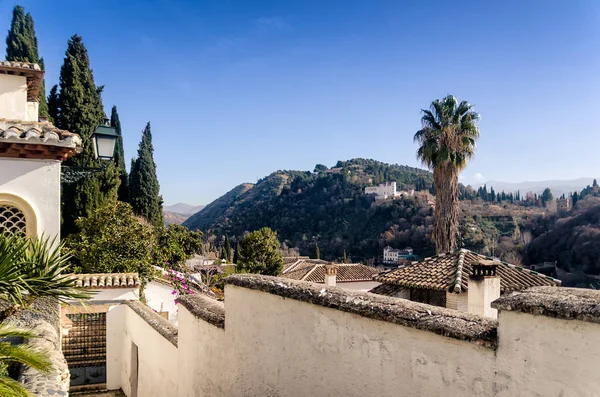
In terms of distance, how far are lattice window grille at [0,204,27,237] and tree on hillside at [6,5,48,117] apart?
73.1 ft

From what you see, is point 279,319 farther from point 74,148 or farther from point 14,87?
point 14,87

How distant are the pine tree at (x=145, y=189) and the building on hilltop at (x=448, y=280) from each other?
741 inches

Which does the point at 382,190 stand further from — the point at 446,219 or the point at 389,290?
the point at 389,290

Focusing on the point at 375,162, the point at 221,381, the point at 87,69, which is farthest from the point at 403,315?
the point at 375,162

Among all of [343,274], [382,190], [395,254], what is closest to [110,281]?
[343,274]

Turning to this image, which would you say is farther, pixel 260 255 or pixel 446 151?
pixel 260 255

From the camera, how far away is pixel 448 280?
34.9 feet

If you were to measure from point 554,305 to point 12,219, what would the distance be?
6.71m

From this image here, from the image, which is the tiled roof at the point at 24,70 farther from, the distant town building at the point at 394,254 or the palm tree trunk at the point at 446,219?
the distant town building at the point at 394,254

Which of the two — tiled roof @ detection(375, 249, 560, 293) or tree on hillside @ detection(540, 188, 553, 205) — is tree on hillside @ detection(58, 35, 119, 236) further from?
tree on hillside @ detection(540, 188, 553, 205)

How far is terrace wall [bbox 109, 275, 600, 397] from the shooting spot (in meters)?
1.95

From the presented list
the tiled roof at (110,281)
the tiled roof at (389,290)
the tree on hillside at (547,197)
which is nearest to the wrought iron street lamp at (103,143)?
the tiled roof at (110,281)

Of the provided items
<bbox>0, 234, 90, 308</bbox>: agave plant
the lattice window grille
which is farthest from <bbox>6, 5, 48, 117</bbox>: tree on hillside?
<bbox>0, 234, 90, 308</bbox>: agave plant

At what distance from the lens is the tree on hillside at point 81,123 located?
1927cm
